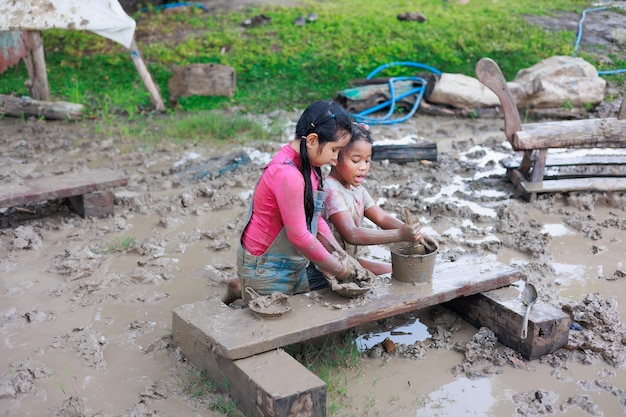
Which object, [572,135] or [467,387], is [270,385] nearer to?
[467,387]

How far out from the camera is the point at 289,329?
121 inches

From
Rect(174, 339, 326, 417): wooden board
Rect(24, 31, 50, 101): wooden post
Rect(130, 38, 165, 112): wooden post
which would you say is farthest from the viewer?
Rect(130, 38, 165, 112): wooden post

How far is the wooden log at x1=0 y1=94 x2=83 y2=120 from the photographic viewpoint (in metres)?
8.07

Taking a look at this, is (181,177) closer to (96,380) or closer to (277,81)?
(96,380)

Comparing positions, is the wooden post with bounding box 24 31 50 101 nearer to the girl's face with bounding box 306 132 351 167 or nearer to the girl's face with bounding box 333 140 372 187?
the girl's face with bounding box 333 140 372 187

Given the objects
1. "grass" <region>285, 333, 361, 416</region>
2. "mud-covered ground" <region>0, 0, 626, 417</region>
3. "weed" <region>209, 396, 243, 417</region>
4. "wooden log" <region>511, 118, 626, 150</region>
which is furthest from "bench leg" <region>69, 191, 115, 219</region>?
"wooden log" <region>511, 118, 626, 150</region>

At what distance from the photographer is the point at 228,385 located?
3.05 m

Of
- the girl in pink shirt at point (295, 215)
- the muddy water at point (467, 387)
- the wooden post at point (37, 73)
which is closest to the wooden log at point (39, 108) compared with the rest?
the wooden post at point (37, 73)

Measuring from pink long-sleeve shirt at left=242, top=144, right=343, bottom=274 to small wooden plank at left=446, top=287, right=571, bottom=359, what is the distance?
0.89m

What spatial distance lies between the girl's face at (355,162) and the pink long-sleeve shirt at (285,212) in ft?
0.94

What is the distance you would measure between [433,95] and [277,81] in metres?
2.29

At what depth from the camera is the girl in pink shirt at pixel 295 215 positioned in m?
3.23

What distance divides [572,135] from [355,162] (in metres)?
2.68

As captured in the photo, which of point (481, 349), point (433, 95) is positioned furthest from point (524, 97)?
point (481, 349)
